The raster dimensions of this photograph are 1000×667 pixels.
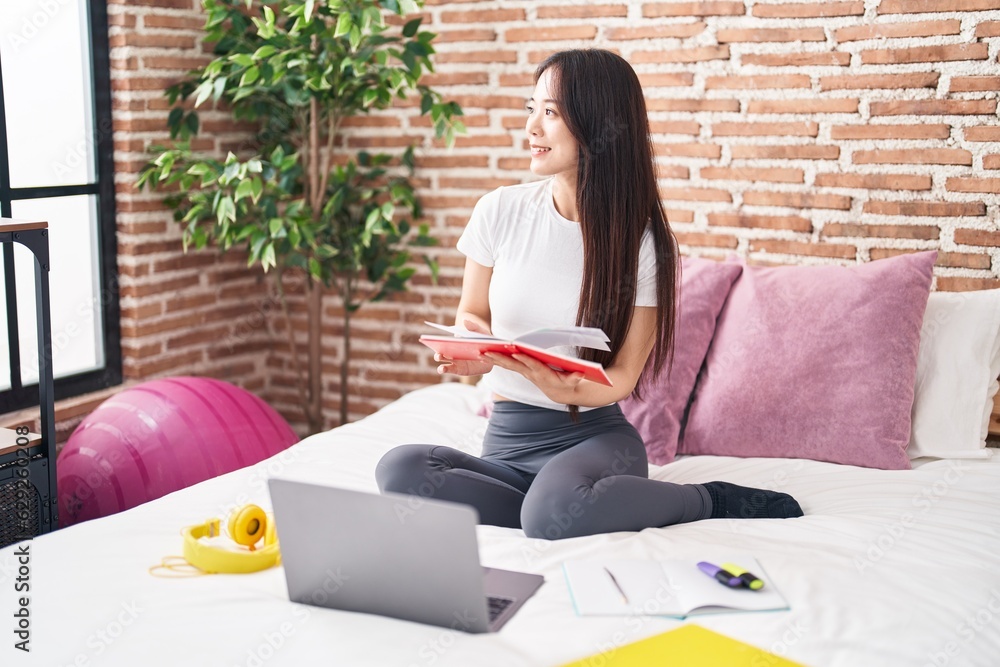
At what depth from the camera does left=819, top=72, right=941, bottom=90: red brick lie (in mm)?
2496

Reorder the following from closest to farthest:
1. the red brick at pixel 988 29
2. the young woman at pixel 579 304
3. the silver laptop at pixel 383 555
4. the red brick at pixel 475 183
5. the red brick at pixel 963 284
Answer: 1. the silver laptop at pixel 383 555
2. the young woman at pixel 579 304
3. the red brick at pixel 988 29
4. the red brick at pixel 963 284
5. the red brick at pixel 475 183

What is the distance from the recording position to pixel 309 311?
3232mm

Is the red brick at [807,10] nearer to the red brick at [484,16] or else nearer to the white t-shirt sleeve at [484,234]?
the red brick at [484,16]

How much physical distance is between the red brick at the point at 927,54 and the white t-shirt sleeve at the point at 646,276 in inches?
38.0

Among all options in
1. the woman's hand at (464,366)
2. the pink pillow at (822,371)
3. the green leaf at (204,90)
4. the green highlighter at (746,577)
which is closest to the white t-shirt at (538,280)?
the woman's hand at (464,366)

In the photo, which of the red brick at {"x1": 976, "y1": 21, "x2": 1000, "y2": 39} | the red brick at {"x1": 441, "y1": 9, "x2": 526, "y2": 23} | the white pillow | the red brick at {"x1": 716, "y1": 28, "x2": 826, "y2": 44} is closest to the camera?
the white pillow

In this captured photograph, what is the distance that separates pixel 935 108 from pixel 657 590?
5.34 ft

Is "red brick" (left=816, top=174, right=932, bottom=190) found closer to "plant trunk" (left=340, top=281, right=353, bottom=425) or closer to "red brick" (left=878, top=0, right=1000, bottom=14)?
"red brick" (left=878, top=0, right=1000, bottom=14)

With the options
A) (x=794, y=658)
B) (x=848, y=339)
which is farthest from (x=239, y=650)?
(x=848, y=339)

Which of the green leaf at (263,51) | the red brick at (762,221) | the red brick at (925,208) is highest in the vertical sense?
the green leaf at (263,51)

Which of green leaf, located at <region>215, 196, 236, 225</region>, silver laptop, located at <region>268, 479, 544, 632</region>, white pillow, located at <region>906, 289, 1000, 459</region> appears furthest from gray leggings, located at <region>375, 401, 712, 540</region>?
green leaf, located at <region>215, 196, 236, 225</region>

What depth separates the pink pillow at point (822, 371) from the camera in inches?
88.7

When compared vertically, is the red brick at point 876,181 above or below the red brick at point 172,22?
below

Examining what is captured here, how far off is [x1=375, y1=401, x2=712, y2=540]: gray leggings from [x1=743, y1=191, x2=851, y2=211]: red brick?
954mm
